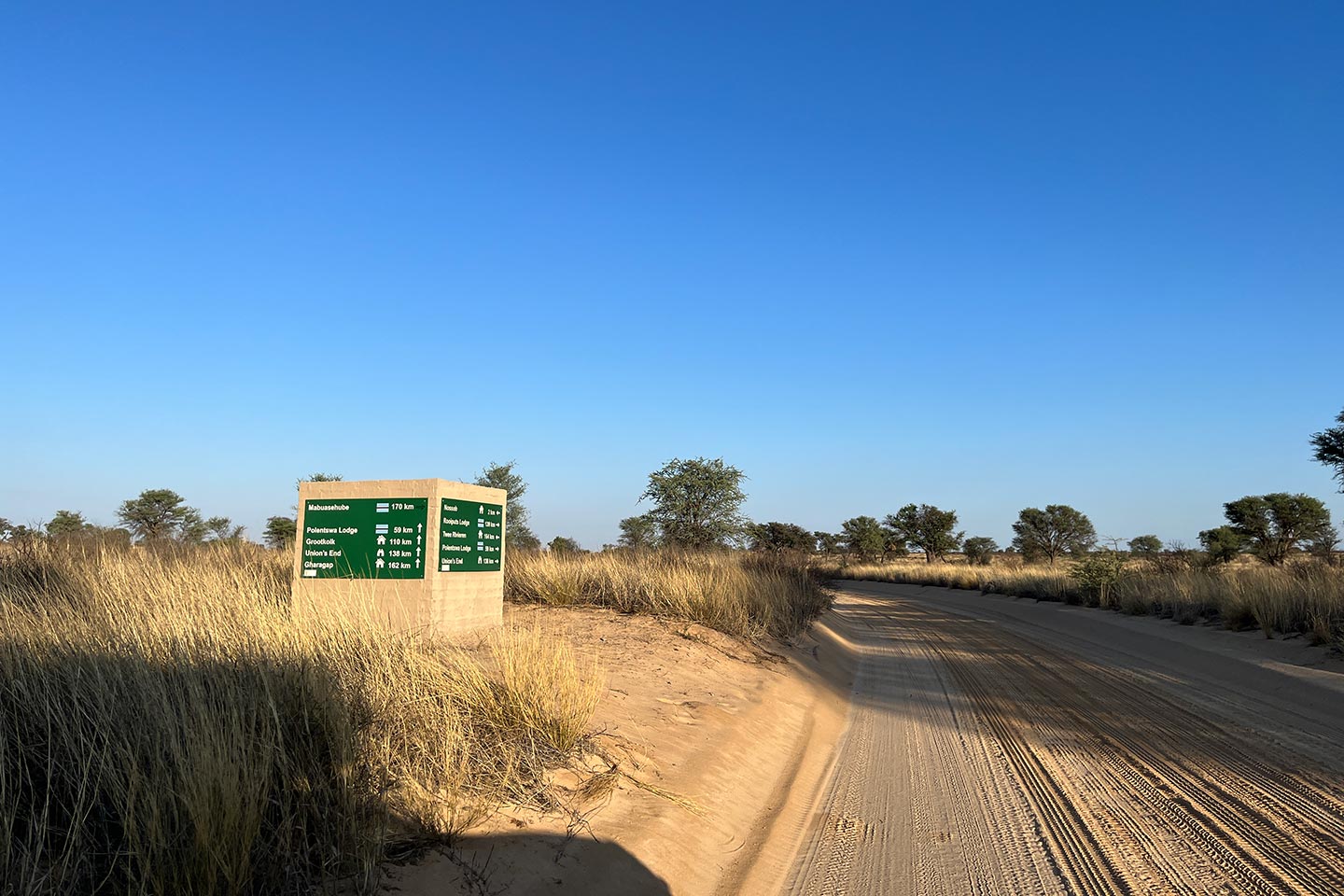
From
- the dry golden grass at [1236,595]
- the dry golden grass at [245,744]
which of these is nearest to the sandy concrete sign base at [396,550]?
the dry golden grass at [245,744]

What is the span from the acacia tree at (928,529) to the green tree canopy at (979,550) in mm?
1727

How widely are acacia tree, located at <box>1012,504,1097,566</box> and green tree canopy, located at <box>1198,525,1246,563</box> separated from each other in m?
22.2

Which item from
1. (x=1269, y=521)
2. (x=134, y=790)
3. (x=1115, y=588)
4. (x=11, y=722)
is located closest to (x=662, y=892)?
(x=134, y=790)

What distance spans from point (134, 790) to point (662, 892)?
9.05 feet

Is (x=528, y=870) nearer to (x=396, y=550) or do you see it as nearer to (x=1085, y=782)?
(x=1085, y=782)

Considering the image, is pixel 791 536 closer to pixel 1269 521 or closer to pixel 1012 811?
pixel 1269 521

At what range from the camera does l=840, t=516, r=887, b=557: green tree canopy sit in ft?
266

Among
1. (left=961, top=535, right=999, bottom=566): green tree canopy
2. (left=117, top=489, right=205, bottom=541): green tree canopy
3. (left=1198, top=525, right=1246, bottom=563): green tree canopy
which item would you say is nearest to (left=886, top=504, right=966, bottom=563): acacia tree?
(left=961, top=535, right=999, bottom=566): green tree canopy

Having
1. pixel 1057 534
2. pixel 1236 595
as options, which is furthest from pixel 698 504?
pixel 1057 534

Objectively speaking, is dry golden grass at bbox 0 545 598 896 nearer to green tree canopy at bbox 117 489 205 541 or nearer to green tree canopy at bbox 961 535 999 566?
green tree canopy at bbox 117 489 205 541

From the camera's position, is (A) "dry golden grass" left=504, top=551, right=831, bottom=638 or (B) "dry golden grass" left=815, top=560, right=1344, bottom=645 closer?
(A) "dry golden grass" left=504, top=551, right=831, bottom=638

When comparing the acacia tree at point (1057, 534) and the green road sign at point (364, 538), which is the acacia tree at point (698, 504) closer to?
the green road sign at point (364, 538)

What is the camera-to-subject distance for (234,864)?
135 inches

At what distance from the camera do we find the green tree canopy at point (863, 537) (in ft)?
266
